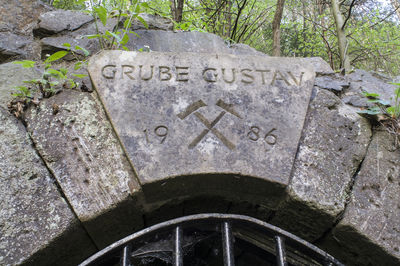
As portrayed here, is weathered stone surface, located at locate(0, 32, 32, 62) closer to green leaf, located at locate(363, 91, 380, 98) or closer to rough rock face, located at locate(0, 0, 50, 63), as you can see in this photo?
rough rock face, located at locate(0, 0, 50, 63)

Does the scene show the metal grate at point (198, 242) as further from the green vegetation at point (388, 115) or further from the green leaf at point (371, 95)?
the green leaf at point (371, 95)

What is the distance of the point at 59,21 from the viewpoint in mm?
1978

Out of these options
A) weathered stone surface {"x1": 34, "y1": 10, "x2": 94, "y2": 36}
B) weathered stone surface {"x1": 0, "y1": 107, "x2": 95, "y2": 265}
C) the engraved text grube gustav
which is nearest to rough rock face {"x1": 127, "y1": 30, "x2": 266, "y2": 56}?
weathered stone surface {"x1": 34, "y1": 10, "x2": 94, "y2": 36}

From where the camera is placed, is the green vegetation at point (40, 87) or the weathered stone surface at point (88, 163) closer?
the weathered stone surface at point (88, 163)

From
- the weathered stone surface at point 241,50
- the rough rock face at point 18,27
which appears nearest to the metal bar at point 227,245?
the weathered stone surface at point 241,50

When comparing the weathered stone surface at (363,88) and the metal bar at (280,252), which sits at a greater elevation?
the weathered stone surface at (363,88)

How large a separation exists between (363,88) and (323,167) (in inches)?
28.6

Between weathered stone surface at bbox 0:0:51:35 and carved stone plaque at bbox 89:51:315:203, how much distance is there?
94 centimetres

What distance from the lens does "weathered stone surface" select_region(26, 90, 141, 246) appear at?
3.88 feet

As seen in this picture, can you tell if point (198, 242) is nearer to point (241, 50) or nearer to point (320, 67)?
point (320, 67)

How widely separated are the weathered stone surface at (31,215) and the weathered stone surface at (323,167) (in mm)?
928

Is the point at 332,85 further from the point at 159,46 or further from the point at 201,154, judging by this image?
the point at 159,46

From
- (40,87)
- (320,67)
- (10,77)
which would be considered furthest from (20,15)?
(320,67)

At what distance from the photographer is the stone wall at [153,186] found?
1.16m
